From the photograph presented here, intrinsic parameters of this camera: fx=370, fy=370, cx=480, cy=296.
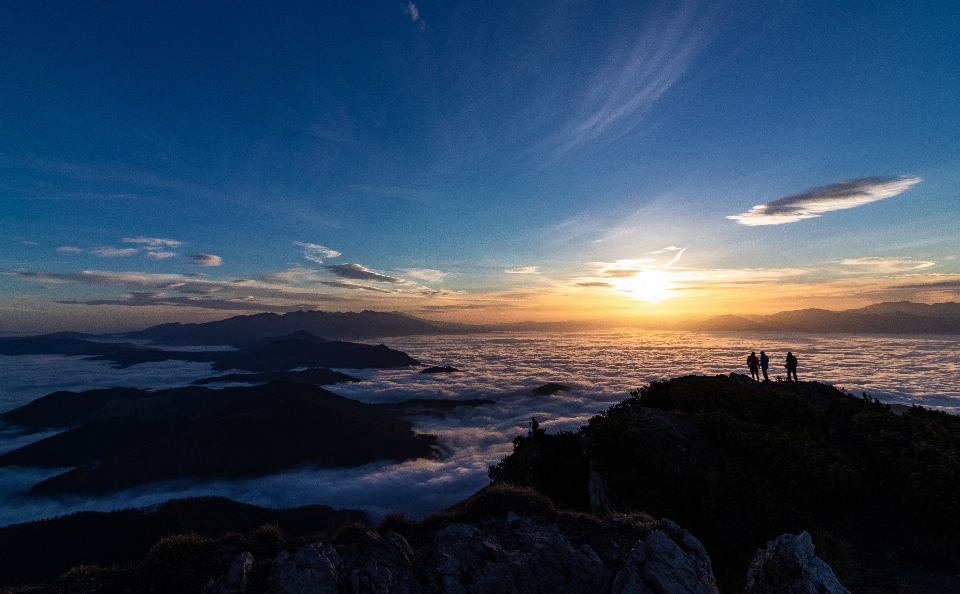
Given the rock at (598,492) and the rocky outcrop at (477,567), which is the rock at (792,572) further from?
the rock at (598,492)

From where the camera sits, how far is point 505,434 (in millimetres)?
98375

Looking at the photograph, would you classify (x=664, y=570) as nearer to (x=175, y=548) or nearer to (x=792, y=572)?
(x=792, y=572)

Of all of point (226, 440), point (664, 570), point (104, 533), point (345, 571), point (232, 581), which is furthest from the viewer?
point (226, 440)

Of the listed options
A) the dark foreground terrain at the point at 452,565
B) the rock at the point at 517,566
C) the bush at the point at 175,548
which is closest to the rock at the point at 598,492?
the dark foreground terrain at the point at 452,565

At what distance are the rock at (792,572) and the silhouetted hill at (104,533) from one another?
172 ft

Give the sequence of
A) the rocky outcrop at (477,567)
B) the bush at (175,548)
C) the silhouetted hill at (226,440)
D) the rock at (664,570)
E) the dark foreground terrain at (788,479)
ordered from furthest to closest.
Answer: the silhouetted hill at (226,440), the dark foreground terrain at (788,479), the bush at (175,548), the rock at (664,570), the rocky outcrop at (477,567)

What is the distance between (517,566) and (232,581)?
5.34 meters

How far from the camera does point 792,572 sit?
715 cm

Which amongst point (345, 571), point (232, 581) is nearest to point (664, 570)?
point (345, 571)

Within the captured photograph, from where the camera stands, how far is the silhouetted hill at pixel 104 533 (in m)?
52.7

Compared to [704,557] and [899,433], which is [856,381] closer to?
[899,433]

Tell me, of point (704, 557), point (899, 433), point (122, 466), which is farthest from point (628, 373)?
point (122, 466)

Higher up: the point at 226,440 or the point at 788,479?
the point at 788,479

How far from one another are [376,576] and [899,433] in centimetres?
1879
